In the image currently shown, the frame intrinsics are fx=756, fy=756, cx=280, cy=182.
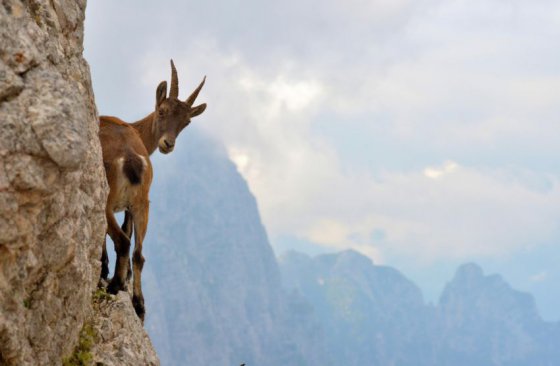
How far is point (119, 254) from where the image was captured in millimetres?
13695

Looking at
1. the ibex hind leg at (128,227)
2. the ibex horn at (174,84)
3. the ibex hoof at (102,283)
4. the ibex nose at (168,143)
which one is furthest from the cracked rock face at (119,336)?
the ibex horn at (174,84)

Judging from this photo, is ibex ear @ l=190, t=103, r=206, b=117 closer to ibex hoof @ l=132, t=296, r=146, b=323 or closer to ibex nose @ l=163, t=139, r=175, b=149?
ibex nose @ l=163, t=139, r=175, b=149

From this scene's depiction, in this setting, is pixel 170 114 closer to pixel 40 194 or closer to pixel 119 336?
pixel 119 336

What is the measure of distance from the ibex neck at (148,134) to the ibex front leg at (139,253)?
130 inches

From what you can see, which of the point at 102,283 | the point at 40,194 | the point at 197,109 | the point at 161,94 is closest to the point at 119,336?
the point at 102,283

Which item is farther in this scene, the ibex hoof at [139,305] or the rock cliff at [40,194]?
the ibex hoof at [139,305]

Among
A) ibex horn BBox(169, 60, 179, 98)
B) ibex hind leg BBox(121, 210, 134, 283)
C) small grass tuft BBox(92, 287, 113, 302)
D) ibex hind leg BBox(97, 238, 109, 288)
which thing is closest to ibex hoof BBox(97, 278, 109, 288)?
ibex hind leg BBox(97, 238, 109, 288)

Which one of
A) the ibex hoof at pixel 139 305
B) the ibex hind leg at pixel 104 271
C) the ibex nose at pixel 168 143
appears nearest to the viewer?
the ibex hind leg at pixel 104 271

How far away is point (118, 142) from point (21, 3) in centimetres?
427

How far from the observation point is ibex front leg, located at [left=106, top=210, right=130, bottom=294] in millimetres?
13444

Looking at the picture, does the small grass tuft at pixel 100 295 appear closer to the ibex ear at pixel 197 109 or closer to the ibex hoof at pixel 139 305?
the ibex hoof at pixel 139 305

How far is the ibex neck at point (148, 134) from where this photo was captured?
17094 mm

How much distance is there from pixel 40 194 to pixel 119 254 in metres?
5.04

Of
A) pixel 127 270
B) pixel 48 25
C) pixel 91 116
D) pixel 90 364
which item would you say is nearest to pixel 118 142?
pixel 91 116
